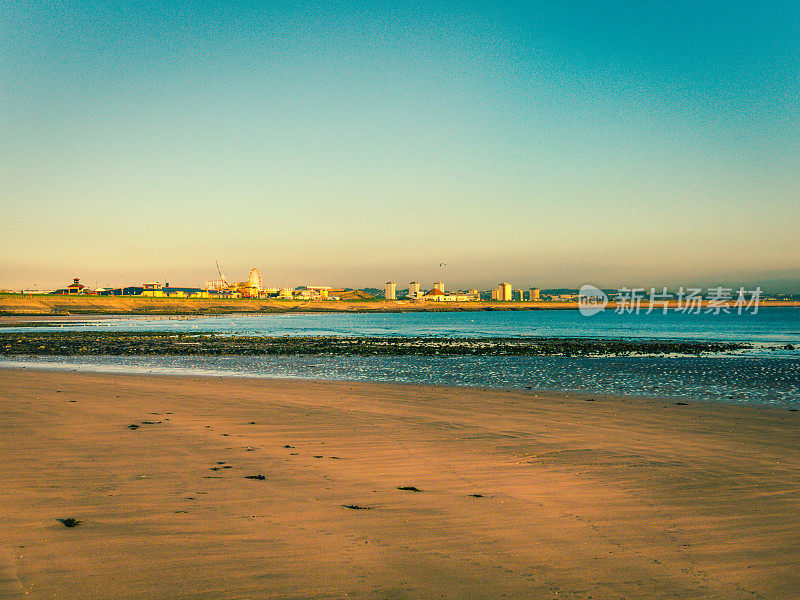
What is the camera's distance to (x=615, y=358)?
2973 centimetres

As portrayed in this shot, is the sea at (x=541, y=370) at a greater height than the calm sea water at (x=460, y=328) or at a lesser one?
greater

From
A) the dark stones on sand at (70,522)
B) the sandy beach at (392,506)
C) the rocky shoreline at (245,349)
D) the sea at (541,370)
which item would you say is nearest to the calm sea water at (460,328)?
the rocky shoreline at (245,349)

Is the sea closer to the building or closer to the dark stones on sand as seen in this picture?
the dark stones on sand

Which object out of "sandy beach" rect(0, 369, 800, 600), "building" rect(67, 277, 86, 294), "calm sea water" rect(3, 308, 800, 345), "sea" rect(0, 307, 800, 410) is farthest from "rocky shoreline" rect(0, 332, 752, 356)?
"building" rect(67, 277, 86, 294)

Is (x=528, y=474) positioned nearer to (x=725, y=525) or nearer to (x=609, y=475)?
(x=609, y=475)

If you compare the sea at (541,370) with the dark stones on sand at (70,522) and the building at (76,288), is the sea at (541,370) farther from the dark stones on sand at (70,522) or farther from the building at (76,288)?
the building at (76,288)

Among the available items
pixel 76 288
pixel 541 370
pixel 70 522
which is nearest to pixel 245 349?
pixel 541 370

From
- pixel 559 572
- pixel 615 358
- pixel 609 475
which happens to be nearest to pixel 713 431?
pixel 609 475

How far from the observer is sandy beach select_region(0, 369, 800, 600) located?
439cm

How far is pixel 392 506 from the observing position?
238 inches

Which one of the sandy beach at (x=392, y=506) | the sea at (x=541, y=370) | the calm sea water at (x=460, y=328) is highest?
the sandy beach at (x=392, y=506)

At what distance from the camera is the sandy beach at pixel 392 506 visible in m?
4.39

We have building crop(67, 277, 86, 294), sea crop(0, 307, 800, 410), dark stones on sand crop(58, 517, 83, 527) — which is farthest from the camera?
building crop(67, 277, 86, 294)

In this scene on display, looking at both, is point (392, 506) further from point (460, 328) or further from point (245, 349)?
point (460, 328)
